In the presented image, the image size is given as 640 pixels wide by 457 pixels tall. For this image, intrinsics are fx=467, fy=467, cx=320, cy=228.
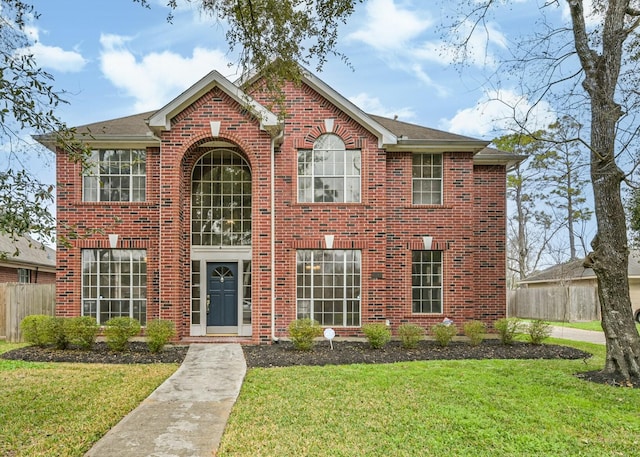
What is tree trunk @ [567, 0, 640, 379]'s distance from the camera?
8281mm

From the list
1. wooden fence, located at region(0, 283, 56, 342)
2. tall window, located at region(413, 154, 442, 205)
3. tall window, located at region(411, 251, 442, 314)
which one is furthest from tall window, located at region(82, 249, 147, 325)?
tall window, located at region(413, 154, 442, 205)

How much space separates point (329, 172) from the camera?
13.3 metres

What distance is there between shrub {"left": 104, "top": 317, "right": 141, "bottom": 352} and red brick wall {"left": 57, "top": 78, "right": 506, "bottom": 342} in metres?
0.98

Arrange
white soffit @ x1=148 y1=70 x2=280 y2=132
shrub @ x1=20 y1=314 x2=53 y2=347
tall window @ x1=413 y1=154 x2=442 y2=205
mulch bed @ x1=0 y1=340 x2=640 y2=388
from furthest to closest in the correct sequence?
tall window @ x1=413 y1=154 x2=442 y2=205, white soffit @ x1=148 y1=70 x2=280 y2=132, shrub @ x1=20 y1=314 x2=53 y2=347, mulch bed @ x1=0 y1=340 x2=640 y2=388

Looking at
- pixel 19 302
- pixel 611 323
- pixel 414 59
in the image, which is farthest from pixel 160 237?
pixel 611 323

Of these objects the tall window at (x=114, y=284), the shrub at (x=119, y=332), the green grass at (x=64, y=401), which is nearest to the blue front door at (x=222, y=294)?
the tall window at (x=114, y=284)

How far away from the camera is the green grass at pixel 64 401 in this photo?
5.21 metres

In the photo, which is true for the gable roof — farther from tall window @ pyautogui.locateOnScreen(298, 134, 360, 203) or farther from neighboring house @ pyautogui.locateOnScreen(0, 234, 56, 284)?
neighboring house @ pyautogui.locateOnScreen(0, 234, 56, 284)

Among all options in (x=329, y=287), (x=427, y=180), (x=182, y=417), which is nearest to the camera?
(x=182, y=417)

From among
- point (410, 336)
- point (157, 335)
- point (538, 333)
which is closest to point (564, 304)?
point (538, 333)

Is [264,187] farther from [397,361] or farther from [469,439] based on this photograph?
[469,439]

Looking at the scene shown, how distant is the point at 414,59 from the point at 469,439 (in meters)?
9.49

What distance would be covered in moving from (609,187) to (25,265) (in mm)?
23158

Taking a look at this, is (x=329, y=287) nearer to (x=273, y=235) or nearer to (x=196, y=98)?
(x=273, y=235)
